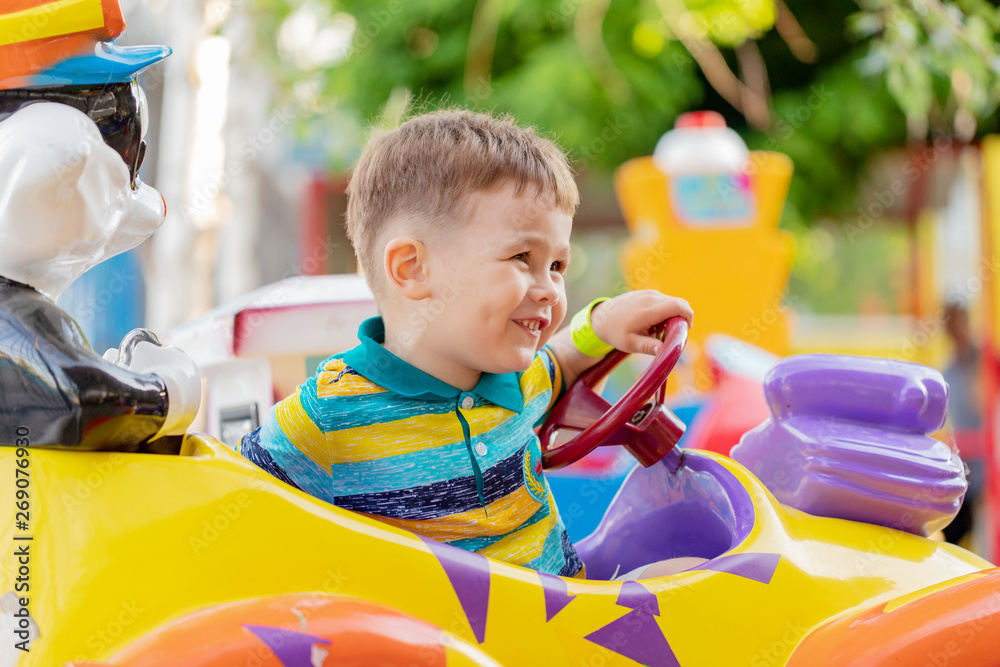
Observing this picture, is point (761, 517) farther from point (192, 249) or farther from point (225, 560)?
point (192, 249)

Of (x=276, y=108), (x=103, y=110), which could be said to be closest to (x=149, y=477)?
(x=103, y=110)

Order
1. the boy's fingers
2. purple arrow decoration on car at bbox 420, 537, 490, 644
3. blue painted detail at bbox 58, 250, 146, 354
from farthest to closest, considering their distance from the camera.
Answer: blue painted detail at bbox 58, 250, 146, 354 < the boy's fingers < purple arrow decoration on car at bbox 420, 537, 490, 644

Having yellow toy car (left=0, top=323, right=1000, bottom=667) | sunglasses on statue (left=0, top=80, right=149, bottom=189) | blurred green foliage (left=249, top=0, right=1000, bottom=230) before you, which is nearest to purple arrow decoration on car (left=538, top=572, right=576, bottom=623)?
yellow toy car (left=0, top=323, right=1000, bottom=667)

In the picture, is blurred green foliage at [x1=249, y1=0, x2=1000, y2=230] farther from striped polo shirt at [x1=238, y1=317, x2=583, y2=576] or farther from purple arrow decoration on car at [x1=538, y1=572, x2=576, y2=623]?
purple arrow decoration on car at [x1=538, y1=572, x2=576, y2=623]

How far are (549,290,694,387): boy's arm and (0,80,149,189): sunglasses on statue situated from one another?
0.66 m

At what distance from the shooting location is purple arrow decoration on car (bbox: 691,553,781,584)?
3.32 ft

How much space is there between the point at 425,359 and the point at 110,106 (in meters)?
0.47

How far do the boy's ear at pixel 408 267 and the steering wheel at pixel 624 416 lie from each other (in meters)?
0.28

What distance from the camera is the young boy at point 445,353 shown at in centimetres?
111

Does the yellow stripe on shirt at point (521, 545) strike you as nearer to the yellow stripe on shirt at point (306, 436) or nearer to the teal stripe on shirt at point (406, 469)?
the teal stripe on shirt at point (406, 469)

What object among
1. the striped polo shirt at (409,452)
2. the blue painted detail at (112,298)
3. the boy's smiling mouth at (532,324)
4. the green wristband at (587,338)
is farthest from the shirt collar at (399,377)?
the blue painted detail at (112,298)

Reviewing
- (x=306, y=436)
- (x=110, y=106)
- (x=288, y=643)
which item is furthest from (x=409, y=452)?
(x=110, y=106)

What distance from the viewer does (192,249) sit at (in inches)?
179

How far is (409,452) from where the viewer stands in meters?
1.11
